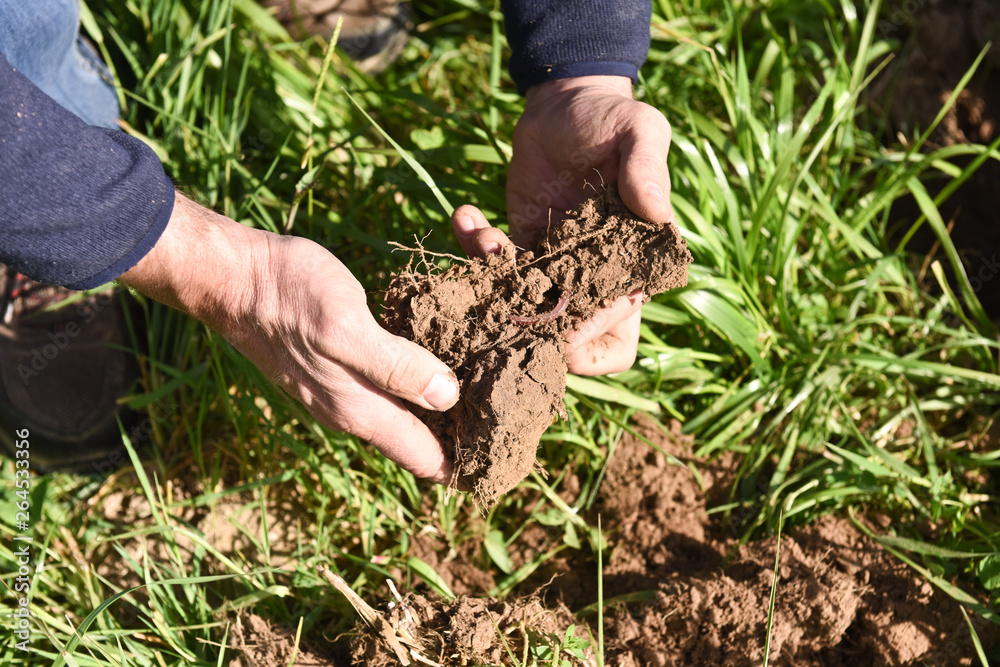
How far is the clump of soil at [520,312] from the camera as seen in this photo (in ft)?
4.92

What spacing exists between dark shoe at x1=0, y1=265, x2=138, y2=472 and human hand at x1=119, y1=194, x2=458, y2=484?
971 millimetres

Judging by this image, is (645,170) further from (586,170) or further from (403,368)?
(403,368)

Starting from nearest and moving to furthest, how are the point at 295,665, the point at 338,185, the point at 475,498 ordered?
the point at 295,665 < the point at 475,498 < the point at 338,185

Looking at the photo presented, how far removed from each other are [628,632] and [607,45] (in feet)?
5.27

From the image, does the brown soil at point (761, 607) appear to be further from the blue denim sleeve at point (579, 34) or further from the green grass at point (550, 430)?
the blue denim sleeve at point (579, 34)

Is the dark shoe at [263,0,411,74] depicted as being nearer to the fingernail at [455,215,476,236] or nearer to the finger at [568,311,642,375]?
the fingernail at [455,215,476,236]

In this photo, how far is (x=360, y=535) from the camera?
2000 millimetres

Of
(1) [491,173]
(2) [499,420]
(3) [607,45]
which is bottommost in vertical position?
(2) [499,420]

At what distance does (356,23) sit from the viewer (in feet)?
9.58

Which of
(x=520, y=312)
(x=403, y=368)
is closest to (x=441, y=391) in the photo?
(x=403, y=368)

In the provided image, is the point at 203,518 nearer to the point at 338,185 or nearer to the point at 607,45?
the point at 338,185

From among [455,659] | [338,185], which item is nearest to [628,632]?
[455,659]

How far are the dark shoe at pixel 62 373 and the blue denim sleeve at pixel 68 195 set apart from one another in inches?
40.1

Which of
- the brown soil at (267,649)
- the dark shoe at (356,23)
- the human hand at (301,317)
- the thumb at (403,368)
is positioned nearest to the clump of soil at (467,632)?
the brown soil at (267,649)
